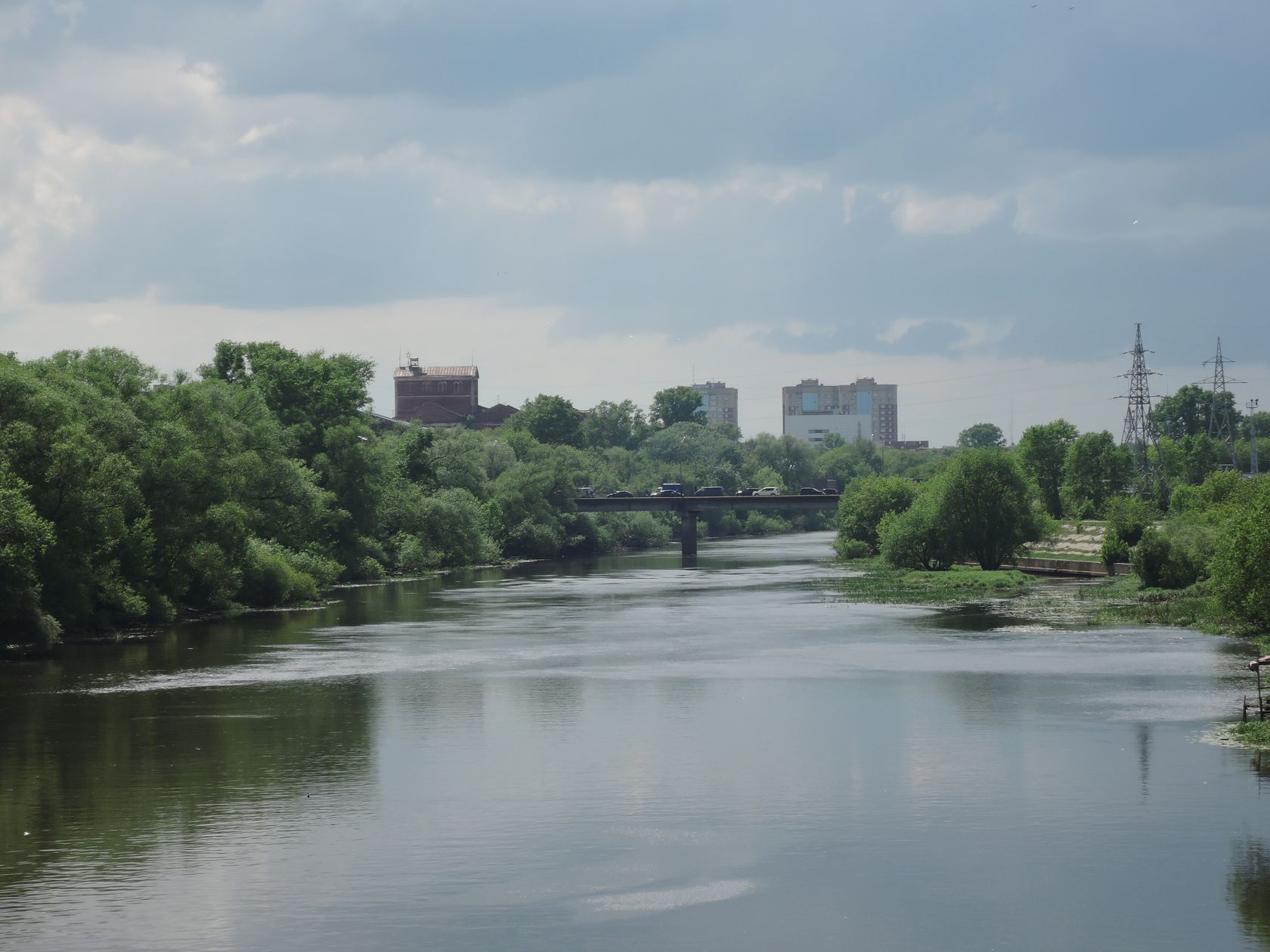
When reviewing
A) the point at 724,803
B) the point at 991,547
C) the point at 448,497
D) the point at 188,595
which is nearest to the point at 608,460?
the point at 448,497

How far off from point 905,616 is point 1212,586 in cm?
1441

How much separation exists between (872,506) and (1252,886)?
318 ft

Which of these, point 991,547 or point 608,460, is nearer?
point 991,547

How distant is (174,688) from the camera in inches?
1743

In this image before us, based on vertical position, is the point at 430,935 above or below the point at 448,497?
below

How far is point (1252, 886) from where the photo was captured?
22797 mm

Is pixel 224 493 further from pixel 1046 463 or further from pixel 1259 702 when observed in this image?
Result: pixel 1046 463

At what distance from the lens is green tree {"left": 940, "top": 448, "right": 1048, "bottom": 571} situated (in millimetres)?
94312

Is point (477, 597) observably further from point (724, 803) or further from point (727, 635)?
point (724, 803)

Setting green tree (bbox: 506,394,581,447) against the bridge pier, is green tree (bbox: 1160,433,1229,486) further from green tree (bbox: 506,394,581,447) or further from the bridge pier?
green tree (bbox: 506,394,581,447)

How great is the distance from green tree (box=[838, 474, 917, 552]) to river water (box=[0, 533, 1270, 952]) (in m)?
64.7

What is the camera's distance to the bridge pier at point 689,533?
134m

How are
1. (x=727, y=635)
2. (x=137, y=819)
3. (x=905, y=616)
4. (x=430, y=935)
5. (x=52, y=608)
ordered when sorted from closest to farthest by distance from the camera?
(x=430, y=935) < (x=137, y=819) < (x=52, y=608) < (x=727, y=635) < (x=905, y=616)

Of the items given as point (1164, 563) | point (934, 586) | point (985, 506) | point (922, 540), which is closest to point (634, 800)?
point (1164, 563)
